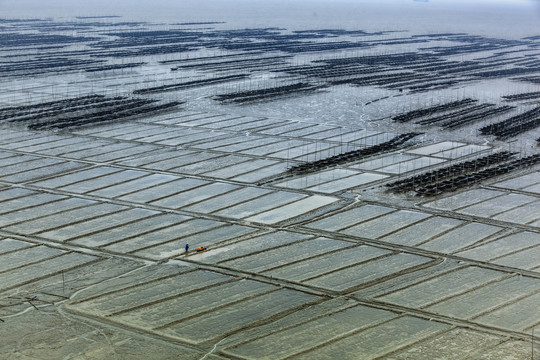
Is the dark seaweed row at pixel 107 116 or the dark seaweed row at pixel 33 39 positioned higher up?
the dark seaweed row at pixel 33 39

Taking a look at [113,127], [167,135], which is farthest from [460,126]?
[113,127]

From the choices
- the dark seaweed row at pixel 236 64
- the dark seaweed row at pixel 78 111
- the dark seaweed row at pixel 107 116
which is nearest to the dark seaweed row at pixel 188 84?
the dark seaweed row at pixel 78 111

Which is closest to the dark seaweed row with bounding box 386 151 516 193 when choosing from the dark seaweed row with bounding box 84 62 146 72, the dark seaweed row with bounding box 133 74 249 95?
the dark seaweed row with bounding box 133 74 249 95

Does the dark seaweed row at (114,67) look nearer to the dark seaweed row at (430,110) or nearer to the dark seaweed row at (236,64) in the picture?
the dark seaweed row at (236,64)

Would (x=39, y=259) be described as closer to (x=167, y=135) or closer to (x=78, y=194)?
(x=78, y=194)

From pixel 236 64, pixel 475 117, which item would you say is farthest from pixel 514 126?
pixel 236 64
